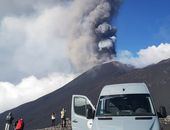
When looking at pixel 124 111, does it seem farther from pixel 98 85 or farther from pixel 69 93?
pixel 69 93

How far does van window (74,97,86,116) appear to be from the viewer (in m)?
13.0

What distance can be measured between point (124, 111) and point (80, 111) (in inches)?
99.4

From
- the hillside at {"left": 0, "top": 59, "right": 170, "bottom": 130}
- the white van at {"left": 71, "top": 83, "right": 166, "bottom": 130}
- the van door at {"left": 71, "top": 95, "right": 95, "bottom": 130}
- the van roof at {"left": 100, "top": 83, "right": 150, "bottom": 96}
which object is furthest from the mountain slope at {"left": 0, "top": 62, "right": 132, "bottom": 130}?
the white van at {"left": 71, "top": 83, "right": 166, "bottom": 130}

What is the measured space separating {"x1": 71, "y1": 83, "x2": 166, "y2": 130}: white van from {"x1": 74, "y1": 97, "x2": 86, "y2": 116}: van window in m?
0.47

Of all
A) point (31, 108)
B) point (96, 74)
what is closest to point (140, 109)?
point (31, 108)

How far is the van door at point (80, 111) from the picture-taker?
1270 centimetres

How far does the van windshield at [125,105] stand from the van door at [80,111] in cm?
138

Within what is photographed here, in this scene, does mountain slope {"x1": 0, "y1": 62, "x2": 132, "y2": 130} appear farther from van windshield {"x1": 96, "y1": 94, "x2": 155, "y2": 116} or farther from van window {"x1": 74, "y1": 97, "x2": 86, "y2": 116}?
van windshield {"x1": 96, "y1": 94, "x2": 155, "y2": 116}

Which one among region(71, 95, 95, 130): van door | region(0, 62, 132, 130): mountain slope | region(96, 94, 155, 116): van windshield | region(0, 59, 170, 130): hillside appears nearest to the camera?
region(96, 94, 155, 116): van windshield

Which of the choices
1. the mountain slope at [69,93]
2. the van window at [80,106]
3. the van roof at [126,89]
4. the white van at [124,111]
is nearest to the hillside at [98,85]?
the mountain slope at [69,93]

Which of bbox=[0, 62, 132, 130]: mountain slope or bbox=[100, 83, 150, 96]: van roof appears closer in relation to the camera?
bbox=[100, 83, 150, 96]: van roof

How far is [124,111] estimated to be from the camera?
35.3ft

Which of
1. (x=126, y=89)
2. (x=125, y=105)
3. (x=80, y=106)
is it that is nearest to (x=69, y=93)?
(x=80, y=106)

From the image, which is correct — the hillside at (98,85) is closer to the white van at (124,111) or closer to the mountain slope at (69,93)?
the mountain slope at (69,93)
